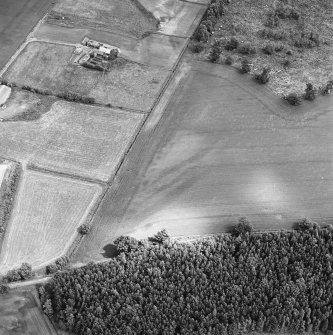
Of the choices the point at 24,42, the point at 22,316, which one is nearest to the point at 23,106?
the point at 24,42

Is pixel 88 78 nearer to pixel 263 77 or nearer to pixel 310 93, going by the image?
pixel 263 77

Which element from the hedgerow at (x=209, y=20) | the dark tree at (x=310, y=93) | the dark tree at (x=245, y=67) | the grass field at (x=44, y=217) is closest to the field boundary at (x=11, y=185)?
the grass field at (x=44, y=217)

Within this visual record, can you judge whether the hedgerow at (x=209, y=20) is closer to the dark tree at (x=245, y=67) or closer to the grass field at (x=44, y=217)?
→ the dark tree at (x=245, y=67)

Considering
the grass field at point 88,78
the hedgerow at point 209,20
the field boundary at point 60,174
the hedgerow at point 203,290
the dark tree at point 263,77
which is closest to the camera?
the hedgerow at point 203,290

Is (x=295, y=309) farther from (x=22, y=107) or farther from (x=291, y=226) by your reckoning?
(x=22, y=107)

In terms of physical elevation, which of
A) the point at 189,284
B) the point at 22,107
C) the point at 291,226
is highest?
the point at 22,107

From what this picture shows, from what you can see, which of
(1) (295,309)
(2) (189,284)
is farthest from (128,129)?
(1) (295,309)

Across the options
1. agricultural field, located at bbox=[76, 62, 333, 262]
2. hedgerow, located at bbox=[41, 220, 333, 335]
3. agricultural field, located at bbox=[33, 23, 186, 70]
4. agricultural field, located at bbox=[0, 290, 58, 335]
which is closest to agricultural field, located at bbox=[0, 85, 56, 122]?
agricultural field, located at bbox=[33, 23, 186, 70]
